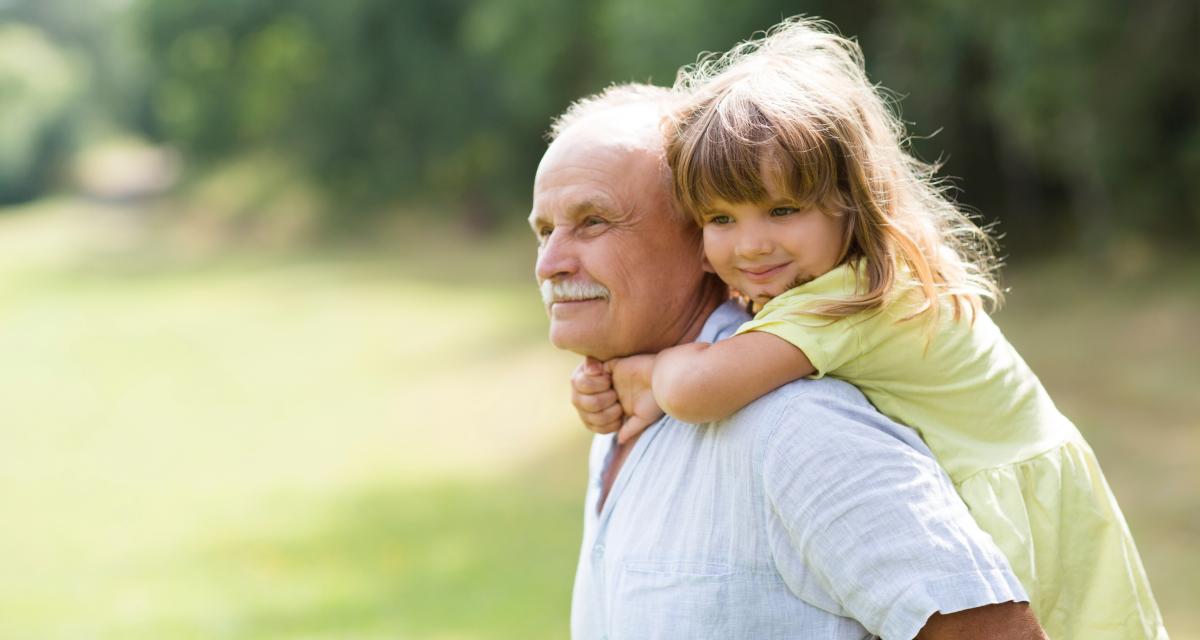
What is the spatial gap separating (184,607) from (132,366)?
1195 cm

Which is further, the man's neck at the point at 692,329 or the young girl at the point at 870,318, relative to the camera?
the man's neck at the point at 692,329

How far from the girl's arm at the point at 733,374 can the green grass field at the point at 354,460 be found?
19.2 ft

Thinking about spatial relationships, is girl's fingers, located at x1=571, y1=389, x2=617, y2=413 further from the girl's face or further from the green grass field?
the green grass field

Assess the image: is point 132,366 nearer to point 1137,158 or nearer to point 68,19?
point 1137,158

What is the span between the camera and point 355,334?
21.8 m

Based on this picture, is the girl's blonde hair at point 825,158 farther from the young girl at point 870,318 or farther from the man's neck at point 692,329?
the man's neck at point 692,329

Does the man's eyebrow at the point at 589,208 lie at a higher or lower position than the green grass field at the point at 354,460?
lower

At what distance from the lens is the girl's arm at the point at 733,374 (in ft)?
5.70

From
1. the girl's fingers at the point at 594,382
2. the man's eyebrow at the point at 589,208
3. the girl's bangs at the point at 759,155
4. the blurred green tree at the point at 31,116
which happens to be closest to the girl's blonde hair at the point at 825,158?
the girl's bangs at the point at 759,155

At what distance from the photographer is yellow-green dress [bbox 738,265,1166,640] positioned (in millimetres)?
1756

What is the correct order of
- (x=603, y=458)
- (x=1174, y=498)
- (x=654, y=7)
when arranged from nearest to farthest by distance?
(x=603, y=458) → (x=1174, y=498) → (x=654, y=7)

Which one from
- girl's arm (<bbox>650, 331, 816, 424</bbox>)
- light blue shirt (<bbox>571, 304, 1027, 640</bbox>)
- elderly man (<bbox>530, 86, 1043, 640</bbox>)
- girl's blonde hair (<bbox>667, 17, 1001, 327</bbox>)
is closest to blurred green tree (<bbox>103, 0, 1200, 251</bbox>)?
elderly man (<bbox>530, 86, 1043, 640</bbox>)

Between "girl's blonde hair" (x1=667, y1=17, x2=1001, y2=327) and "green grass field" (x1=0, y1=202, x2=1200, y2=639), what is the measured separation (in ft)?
18.9

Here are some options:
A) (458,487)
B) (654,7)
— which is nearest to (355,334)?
(654,7)
